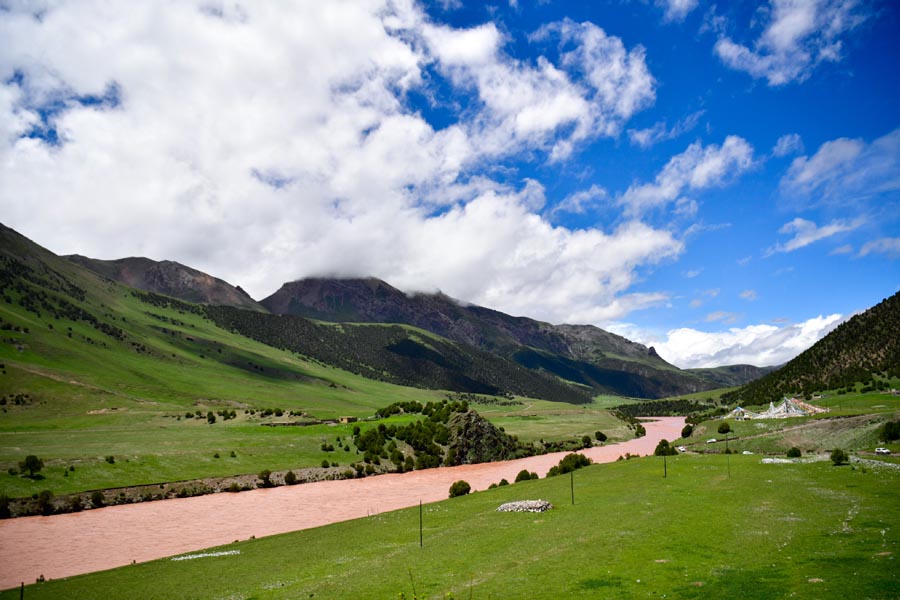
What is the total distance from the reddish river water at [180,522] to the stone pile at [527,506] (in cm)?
1543

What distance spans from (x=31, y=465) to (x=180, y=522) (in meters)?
20.4

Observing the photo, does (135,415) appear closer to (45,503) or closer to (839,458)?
(45,503)

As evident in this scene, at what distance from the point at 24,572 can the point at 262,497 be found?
27.3 meters

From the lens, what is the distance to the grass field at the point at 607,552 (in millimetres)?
16125

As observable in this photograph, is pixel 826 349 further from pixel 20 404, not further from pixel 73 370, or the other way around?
pixel 73 370

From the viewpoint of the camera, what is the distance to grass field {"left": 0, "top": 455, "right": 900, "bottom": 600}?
1612cm

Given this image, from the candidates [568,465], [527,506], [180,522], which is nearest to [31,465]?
[180,522]

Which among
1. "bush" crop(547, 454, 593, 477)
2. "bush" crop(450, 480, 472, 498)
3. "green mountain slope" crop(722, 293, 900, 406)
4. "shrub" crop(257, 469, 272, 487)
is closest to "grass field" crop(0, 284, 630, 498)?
"shrub" crop(257, 469, 272, 487)

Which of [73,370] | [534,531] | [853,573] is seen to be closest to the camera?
[853,573]

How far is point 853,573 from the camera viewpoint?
1486 cm

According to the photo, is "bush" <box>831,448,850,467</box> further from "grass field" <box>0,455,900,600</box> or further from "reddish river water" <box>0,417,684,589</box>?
"reddish river water" <box>0,417,684,589</box>

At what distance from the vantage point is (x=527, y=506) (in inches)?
1357

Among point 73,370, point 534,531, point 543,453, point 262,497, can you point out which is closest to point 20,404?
point 73,370

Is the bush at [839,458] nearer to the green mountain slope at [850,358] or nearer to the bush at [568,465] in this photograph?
the bush at [568,465]
